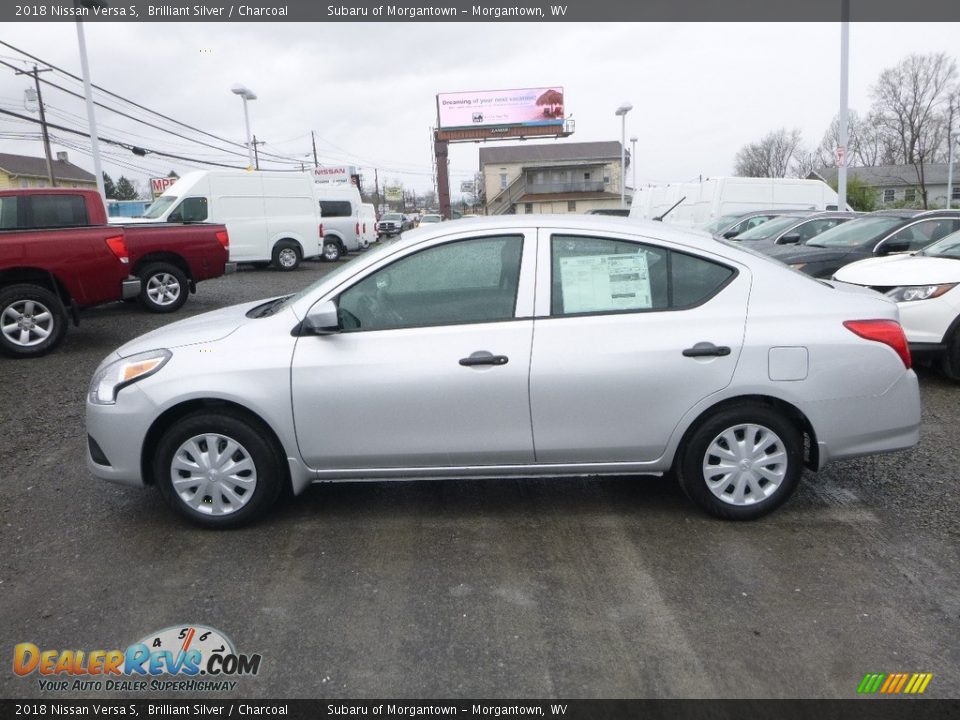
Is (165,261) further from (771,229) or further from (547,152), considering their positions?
(547,152)

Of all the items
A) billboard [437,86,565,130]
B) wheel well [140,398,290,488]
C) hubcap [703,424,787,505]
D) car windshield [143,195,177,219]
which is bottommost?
hubcap [703,424,787,505]

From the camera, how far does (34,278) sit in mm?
9070

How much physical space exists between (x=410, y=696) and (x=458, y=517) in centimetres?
158

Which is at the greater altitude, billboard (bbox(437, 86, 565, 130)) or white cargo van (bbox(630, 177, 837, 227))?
billboard (bbox(437, 86, 565, 130))

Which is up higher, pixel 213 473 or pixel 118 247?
pixel 118 247

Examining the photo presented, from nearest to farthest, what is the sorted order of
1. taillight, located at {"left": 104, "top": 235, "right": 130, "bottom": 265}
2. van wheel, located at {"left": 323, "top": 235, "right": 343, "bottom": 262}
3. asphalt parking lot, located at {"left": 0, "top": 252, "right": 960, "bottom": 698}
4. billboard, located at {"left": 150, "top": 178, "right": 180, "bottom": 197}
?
1. asphalt parking lot, located at {"left": 0, "top": 252, "right": 960, "bottom": 698}
2. taillight, located at {"left": 104, "top": 235, "right": 130, "bottom": 265}
3. van wheel, located at {"left": 323, "top": 235, "right": 343, "bottom": 262}
4. billboard, located at {"left": 150, "top": 178, "right": 180, "bottom": 197}

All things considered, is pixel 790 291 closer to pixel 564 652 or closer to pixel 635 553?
pixel 635 553

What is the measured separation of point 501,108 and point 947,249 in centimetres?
5907

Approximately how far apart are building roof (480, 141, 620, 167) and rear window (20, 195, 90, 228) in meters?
70.2

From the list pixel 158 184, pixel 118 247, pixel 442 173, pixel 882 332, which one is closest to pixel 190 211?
pixel 118 247

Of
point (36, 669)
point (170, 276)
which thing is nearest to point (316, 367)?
point (36, 669)

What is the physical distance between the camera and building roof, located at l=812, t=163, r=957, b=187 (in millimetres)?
68438

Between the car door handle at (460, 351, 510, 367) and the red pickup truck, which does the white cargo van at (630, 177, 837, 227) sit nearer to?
the red pickup truck

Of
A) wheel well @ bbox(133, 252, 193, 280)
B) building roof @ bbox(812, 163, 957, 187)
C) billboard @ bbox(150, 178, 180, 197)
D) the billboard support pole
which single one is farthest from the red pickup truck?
building roof @ bbox(812, 163, 957, 187)
